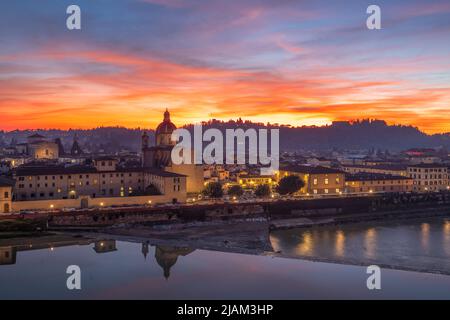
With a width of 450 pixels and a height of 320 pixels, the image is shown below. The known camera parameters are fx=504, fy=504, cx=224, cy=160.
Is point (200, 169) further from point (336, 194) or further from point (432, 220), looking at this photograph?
point (432, 220)

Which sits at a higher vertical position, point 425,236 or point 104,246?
point 104,246

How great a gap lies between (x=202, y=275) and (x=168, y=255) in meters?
2.30

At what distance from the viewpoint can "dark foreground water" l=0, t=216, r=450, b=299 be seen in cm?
1093

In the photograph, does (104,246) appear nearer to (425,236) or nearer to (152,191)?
(152,191)

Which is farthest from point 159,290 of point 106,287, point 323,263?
point 323,263

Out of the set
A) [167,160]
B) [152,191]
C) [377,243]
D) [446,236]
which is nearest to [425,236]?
[446,236]

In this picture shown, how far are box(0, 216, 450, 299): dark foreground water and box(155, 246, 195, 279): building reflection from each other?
3 centimetres

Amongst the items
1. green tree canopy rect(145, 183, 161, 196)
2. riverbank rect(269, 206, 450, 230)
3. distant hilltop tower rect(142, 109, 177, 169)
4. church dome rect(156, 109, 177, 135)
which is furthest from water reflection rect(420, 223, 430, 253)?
church dome rect(156, 109, 177, 135)

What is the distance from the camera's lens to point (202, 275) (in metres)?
12.2

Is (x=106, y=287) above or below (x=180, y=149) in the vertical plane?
below

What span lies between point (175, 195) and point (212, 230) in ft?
10.7

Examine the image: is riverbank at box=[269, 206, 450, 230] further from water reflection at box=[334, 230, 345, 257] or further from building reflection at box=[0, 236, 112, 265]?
building reflection at box=[0, 236, 112, 265]

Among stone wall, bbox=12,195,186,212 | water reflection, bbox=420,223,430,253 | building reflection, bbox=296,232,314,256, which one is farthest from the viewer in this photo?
stone wall, bbox=12,195,186,212

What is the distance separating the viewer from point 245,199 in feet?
75.2
